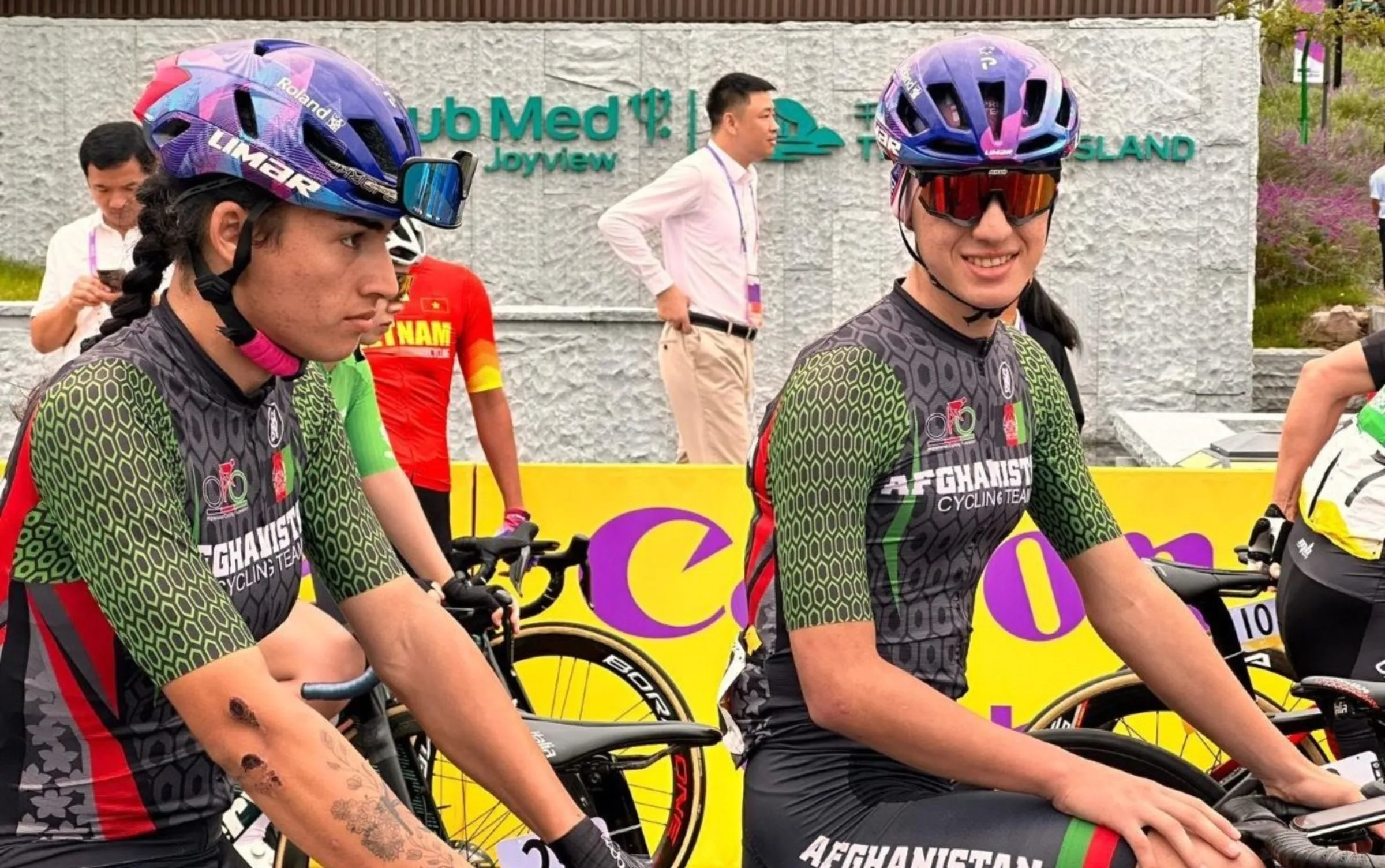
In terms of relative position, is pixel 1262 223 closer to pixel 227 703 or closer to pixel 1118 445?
pixel 1118 445

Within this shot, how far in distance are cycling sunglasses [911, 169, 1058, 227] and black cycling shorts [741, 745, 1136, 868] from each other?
902mm

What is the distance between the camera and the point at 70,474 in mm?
2328

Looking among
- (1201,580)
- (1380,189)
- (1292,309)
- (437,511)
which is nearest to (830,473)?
(1201,580)

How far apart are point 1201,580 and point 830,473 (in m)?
2.27

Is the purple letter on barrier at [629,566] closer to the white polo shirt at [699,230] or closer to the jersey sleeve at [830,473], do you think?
the white polo shirt at [699,230]

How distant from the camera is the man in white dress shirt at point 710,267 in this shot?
366 inches

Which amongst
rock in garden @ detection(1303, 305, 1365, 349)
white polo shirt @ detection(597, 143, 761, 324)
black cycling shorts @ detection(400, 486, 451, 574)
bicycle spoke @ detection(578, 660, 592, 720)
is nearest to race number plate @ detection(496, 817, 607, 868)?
bicycle spoke @ detection(578, 660, 592, 720)

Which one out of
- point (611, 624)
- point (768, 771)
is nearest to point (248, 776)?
point (768, 771)

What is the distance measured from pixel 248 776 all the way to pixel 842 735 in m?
1.00

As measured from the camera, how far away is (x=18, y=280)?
→ 1362 centimetres

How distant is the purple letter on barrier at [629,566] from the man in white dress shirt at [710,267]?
2.48 metres

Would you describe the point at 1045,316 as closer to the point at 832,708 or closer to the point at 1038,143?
the point at 1038,143

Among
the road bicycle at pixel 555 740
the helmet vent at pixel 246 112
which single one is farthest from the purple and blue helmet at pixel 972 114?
the road bicycle at pixel 555 740

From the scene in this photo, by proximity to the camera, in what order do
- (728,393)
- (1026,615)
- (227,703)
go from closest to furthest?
(227,703)
(1026,615)
(728,393)
